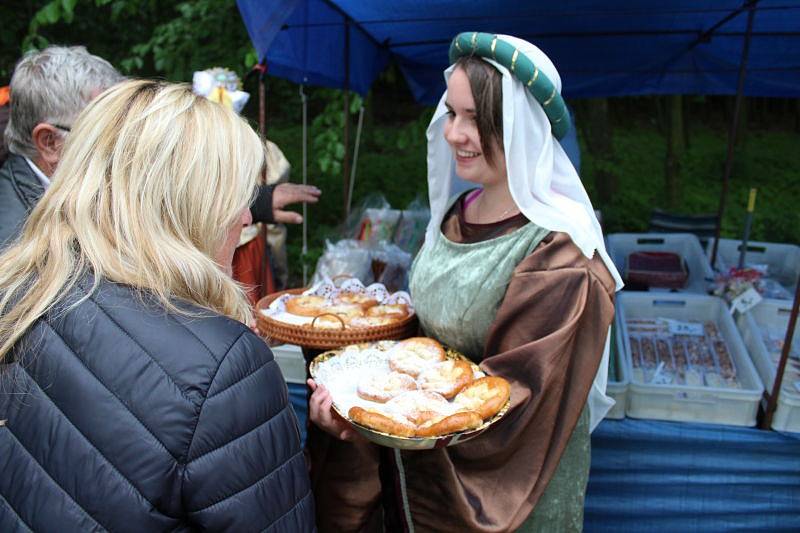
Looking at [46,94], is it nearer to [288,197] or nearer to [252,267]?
[288,197]

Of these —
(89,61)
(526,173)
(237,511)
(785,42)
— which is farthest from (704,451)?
(785,42)

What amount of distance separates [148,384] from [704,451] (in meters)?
2.19

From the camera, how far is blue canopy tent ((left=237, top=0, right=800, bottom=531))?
2387 millimetres

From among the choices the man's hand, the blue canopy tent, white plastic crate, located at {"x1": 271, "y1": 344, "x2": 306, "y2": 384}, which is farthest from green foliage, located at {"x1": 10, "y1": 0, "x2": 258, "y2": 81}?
white plastic crate, located at {"x1": 271, "y1": 344, "x2": 306, "y2": 384}

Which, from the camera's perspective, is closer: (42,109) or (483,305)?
(483,305)

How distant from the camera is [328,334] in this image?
1.85 metres

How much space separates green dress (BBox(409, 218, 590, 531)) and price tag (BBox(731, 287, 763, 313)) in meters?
1.45

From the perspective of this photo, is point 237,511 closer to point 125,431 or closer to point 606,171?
point 125,431

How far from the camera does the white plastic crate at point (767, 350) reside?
226 cm

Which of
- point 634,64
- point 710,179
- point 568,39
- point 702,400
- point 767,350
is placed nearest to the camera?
point 702,400

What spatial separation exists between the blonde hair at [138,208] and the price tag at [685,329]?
2425 millimetres

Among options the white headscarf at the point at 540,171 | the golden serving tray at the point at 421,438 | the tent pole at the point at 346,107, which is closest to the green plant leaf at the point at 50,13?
the tent pole at the point at 346,107

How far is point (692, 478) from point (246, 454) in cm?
207

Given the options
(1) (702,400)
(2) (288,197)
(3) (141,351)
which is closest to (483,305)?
(3) (141,351)
